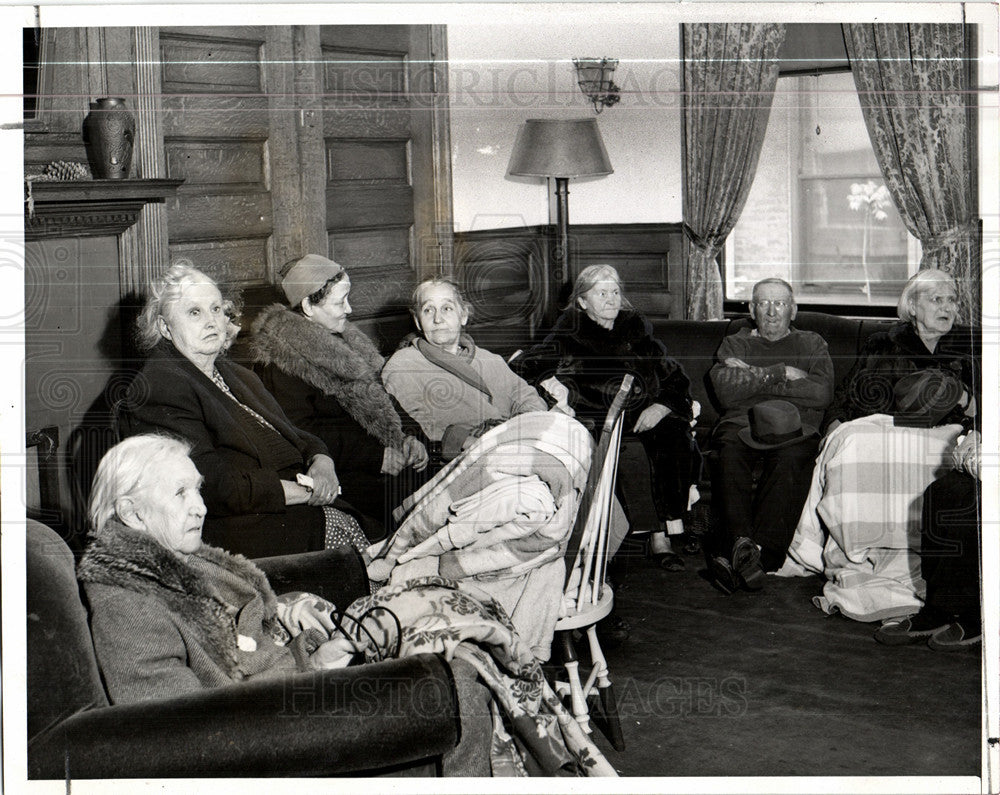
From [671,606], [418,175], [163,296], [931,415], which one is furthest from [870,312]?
[163,296]

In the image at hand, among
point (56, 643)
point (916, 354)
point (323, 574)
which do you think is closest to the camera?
point (56, 643)

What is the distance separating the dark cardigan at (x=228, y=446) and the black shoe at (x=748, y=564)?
1145mm

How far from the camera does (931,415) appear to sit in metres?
2.79

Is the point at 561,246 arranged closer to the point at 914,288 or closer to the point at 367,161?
the point at 367,161

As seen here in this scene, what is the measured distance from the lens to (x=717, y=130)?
2.73m

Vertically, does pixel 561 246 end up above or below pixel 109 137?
below

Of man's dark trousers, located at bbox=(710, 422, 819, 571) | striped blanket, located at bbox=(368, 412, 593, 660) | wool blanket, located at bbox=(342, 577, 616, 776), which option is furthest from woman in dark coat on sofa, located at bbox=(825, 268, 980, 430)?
wool blanket, located at bbox=(342, 577, 616, 776)

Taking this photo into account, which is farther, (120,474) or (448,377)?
(448,377)

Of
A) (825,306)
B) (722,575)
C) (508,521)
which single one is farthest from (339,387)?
(825,306)

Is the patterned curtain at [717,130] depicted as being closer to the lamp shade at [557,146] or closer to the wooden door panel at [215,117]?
the lamp shade at [557,146]

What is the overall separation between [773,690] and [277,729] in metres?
1.32

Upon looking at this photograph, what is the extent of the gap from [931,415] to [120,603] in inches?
79.1

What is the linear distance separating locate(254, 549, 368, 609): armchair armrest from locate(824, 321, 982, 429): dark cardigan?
1321 mm

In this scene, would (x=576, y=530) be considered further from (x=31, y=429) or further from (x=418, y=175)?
(x=31, y=429)
